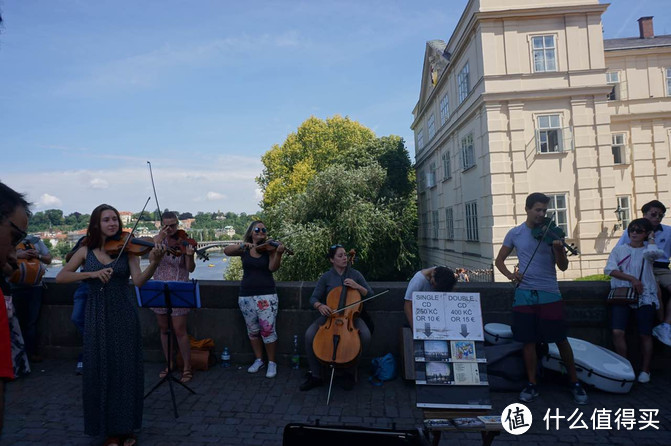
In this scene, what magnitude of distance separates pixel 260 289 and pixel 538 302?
3.23 m

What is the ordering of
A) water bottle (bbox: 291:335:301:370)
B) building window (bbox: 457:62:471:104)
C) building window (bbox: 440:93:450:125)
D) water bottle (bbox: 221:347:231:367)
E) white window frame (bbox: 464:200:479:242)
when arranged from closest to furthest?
water bottle (bbox: 291:335:301:370) < water bottle (bbox: 221:347:231:367) < white window frame (bbox: 464:200:479:242) < building window (bbox: 457:62:471:104) < building window (bbox: 440:93:450:125)

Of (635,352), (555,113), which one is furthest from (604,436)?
(555,113)

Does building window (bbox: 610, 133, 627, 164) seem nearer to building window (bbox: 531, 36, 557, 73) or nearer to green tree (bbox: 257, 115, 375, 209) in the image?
building window (bbox: 531, 36, 557, 73)

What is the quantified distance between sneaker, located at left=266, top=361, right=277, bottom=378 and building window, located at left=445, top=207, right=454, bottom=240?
20274mm

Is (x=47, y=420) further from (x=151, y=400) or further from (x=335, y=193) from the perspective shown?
(x=335, y=193)

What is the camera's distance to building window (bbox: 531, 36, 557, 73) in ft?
59.5

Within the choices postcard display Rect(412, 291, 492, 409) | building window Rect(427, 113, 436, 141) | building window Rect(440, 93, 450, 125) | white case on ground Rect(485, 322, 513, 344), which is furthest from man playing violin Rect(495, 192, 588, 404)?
building window Rect(427, 113, 436, 141)

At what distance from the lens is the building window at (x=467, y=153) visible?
20.6m

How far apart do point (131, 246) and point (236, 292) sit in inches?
89.7

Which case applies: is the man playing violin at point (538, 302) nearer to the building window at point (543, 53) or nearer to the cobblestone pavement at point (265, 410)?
the cobblestone pavement at point (265, 410)

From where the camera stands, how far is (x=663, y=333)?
506 cm

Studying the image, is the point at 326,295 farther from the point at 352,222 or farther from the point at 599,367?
the point at 352,222

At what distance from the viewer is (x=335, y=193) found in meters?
24.9

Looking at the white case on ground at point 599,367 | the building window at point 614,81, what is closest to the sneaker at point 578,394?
the white case on ground at point 599,367
